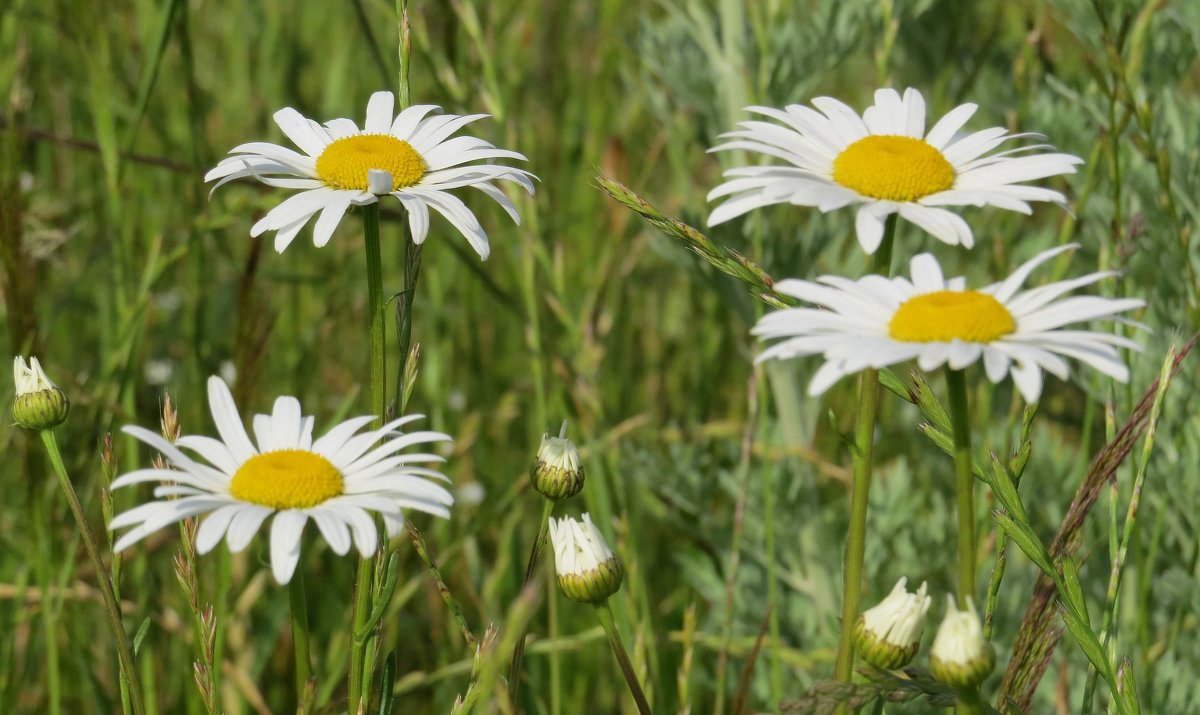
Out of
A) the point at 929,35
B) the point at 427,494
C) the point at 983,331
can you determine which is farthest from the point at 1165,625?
the point at 427,494

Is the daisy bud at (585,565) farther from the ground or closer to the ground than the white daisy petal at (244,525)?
closer to the ground

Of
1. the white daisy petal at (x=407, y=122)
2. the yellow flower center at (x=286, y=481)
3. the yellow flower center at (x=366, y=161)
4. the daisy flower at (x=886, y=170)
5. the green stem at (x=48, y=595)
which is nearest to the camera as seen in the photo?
the yellow flower center at (x=286, y=481)

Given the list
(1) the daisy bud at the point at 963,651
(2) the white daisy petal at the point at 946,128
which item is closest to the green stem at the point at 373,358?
(1) the daisy bud at the point at 963,651

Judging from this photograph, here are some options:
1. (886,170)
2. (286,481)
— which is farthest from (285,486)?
(886,170)

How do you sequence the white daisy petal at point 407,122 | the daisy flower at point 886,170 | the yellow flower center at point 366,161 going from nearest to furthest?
the daisy flower at point 886,170, the yellow flower center at point 366,161, the white daisy petal at point 407,122

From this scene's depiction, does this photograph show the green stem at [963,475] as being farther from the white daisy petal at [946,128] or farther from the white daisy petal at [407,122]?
the white daisy petal at [407,122]
